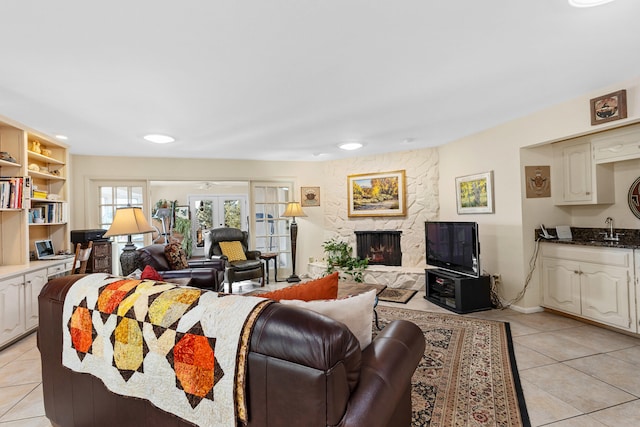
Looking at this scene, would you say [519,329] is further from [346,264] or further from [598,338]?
[346,264]

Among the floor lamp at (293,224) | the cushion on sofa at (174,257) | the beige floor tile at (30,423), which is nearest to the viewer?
the beige floor tile at (30,423)

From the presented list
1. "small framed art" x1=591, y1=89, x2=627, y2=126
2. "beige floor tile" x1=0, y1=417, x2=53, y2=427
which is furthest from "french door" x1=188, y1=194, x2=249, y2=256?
"small framed art" x1=591, y1=89, x2=627, y2=126

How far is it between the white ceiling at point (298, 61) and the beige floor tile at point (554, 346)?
2267 mm

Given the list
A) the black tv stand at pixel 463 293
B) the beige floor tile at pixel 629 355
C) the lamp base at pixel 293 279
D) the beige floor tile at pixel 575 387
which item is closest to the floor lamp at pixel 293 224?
the lamp base at pixel 293 279

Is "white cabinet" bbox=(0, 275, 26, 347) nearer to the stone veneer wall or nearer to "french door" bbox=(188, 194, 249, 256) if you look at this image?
the stone veneer wall

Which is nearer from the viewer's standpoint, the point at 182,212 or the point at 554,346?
the point at 554,346

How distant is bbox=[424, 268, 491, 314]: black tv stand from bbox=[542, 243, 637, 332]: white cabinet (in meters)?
0.65

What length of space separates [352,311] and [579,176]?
3.75 metres

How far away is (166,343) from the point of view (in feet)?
4.02

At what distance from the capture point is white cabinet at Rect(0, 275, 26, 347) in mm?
2922

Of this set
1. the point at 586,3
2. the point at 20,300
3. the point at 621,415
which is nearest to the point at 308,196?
the point at 20,300

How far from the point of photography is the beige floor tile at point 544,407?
188 cm

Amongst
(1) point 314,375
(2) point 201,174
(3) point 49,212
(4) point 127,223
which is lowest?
(1) point 314,375

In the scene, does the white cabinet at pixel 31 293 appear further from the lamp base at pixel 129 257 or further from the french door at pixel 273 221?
the french door at pixel 273 221
